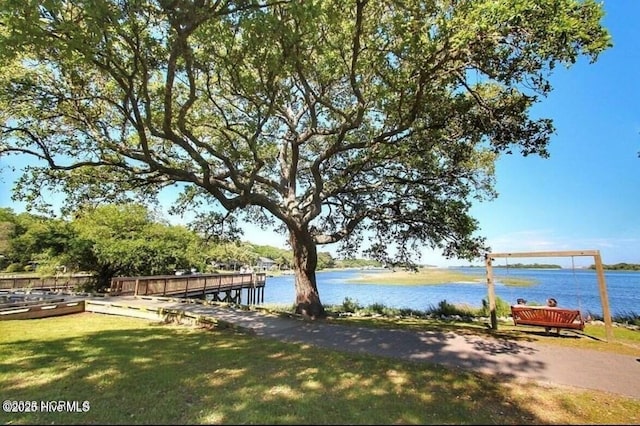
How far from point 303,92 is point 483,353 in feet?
23.8

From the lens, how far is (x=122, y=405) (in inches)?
153

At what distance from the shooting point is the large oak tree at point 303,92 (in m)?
5.80

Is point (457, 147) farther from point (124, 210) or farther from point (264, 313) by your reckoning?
point (124, 210)

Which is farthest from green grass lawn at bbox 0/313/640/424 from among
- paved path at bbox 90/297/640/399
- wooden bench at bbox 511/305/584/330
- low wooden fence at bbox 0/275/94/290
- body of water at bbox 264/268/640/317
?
low wooden fence at bbox 0/275/94/290

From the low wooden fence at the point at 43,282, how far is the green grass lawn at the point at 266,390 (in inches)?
776

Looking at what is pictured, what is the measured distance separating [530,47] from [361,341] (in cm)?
663

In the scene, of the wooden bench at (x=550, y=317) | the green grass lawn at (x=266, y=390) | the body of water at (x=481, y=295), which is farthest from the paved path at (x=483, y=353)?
the body of water at (x=481, y=295)

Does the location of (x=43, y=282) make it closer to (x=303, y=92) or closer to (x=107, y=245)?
(x=107, y=245)

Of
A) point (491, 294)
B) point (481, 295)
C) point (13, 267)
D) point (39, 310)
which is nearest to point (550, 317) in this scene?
point (491, 294)

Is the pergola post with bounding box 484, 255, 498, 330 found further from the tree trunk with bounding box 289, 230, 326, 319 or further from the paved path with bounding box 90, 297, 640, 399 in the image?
the tree trunk with bounding box 289, 230, 326, 319

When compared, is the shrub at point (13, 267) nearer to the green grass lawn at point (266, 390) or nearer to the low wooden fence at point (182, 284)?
the low wooden fence at point (182, 284)

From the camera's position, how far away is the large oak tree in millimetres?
5797

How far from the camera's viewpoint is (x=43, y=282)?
2264 centimetres

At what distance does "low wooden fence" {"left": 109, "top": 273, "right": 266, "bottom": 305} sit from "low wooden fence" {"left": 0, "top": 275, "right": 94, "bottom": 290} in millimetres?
6483
